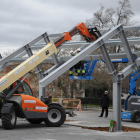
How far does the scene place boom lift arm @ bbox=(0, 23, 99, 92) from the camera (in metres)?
12.5

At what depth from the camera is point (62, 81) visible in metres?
35.4

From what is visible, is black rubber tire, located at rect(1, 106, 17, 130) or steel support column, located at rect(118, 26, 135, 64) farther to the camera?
steel support column, located at rect(118, 26, 135, 64)

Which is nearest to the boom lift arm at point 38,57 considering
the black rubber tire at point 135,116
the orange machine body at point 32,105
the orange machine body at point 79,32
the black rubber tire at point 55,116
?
the orange machine body at point 79,32

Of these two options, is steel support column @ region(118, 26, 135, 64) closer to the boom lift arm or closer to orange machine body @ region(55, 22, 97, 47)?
the boom lift arm

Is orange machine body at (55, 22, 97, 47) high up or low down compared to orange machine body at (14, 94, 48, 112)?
up

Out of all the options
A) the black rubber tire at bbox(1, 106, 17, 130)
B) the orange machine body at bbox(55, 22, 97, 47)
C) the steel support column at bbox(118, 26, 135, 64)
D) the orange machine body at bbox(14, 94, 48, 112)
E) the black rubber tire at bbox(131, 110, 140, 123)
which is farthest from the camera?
the black rubber tire at bbox(131, 110, 140, 123)

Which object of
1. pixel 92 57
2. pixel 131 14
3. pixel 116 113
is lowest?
pixel 116 113

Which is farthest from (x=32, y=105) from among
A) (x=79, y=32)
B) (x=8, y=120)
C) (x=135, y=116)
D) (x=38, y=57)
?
(x=135, y=116)

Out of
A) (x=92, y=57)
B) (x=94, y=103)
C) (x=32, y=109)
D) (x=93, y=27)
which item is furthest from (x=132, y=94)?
(x=94, y=103)

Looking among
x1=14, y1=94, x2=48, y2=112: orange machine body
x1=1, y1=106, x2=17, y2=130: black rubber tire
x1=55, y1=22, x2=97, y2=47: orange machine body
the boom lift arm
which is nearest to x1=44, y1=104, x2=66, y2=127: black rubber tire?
x1=14, y1=94, x2=48, y2=112: orange machine body

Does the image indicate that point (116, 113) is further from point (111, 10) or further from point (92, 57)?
point (111, 10)

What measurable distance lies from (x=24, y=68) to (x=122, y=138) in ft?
17.1

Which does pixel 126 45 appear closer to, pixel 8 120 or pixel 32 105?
pixel 32 105

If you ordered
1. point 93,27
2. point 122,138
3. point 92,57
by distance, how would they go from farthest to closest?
1. point 92,57
2. point 93,27
3. point 122,138
